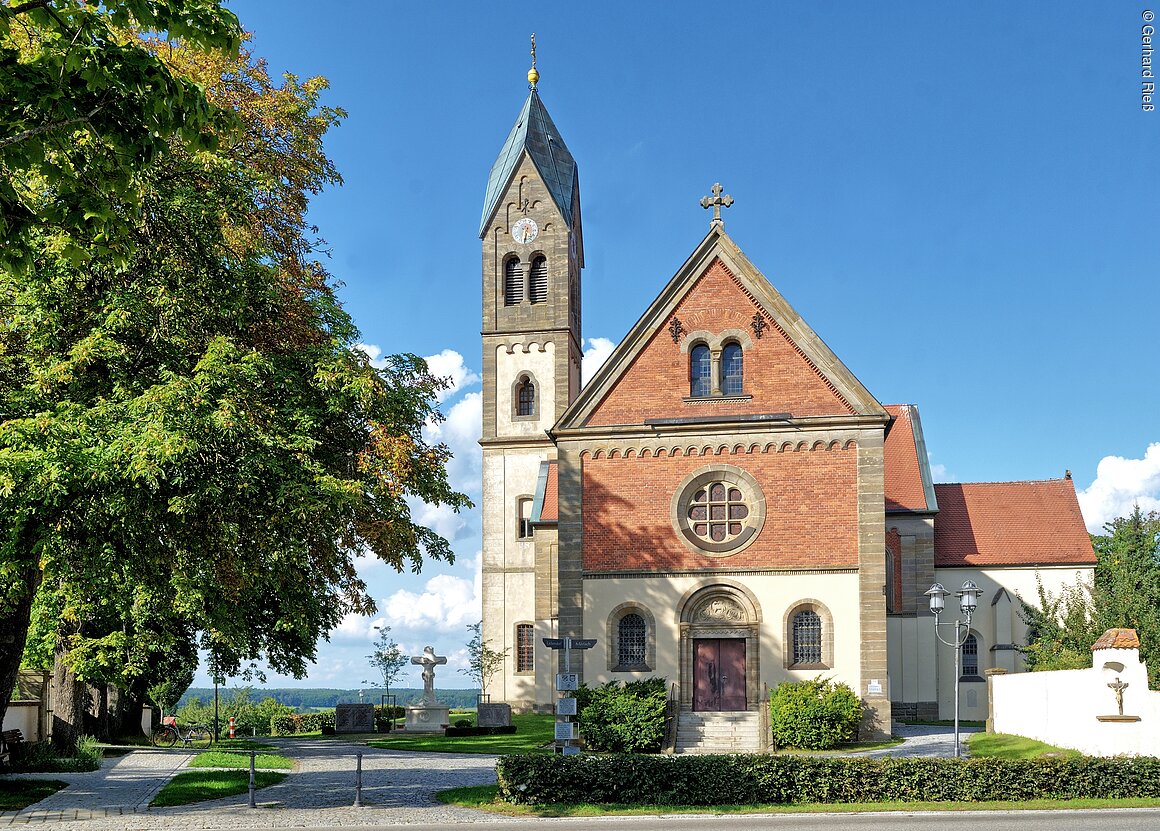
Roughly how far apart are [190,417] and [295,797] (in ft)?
26.3

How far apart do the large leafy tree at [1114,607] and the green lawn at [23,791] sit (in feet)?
87.3

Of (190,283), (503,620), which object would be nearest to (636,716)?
(190,283)

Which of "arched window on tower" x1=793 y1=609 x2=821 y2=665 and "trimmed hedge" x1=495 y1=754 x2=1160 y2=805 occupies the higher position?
"arched window on tower" x1=793 y1=609 x2=821 y2=665

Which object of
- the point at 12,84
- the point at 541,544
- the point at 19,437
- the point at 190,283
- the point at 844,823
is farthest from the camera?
the point at 541,544

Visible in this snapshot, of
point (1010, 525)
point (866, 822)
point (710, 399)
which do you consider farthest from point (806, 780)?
point (1010, 525)

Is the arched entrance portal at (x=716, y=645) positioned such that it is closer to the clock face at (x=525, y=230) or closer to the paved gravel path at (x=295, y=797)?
the paved gravel path at (x=295, y=797)

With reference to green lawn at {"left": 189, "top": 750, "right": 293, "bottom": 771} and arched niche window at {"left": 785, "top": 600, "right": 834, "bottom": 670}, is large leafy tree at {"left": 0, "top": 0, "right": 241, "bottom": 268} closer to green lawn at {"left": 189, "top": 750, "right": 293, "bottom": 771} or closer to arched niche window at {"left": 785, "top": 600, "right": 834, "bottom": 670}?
green lawn at {"left": 189, "top": 750, "right": 293, "bottom": 771}

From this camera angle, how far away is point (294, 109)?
24.3 meters

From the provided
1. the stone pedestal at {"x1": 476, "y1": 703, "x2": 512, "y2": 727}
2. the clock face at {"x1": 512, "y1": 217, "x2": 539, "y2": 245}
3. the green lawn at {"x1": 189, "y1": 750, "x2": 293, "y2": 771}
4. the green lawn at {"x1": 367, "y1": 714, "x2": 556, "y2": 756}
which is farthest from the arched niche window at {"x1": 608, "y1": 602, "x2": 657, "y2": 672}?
the clock face at {"x1": 512, "y1": 217, "x2": 539, "y2": 245}

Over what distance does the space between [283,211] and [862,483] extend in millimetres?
17029

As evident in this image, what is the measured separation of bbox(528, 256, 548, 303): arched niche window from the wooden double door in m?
21.0

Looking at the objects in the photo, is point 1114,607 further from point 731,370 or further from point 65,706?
point 65,706

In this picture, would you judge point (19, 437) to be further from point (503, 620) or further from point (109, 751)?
point (503, 620)

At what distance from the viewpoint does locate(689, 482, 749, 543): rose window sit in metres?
32.0
